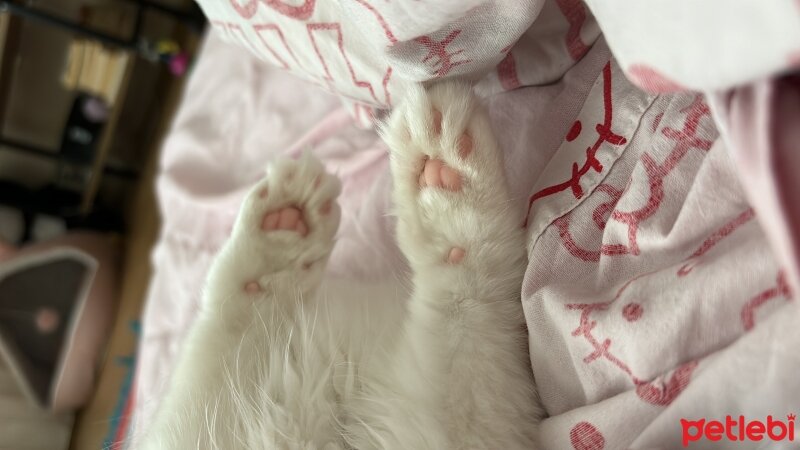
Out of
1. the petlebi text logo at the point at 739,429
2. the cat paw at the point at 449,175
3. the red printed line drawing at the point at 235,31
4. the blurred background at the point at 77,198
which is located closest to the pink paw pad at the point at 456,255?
the cat paw at the point at 449,175

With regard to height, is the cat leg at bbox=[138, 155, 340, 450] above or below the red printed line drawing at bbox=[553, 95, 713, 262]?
below

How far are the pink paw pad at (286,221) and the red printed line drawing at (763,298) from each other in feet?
1.46

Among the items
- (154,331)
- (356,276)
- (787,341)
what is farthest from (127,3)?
(787,341)

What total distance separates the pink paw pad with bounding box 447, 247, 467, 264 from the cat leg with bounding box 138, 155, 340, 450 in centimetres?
17

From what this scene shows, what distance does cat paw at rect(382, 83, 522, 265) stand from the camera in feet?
1.89

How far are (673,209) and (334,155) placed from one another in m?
0.56

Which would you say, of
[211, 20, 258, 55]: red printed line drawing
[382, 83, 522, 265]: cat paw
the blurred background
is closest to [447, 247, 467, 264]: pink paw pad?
[382, 83, 522, 265]: cat paw

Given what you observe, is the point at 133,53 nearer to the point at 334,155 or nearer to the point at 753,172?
the point at 334,155

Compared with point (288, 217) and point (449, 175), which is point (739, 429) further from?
point (288, 217)

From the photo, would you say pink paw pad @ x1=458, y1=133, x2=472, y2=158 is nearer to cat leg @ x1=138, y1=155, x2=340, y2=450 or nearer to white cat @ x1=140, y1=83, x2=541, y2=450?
white cat @ x1=140, y1=83, x2=541, y2=450

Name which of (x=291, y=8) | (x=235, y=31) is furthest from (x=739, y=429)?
(x=235, y=31)

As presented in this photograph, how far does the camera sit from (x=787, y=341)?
15.9 inches

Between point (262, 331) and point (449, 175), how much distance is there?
292 mm

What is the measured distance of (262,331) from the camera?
0.70 meters
